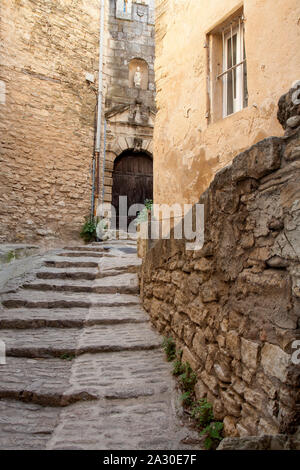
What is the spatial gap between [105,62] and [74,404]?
30.9 feet

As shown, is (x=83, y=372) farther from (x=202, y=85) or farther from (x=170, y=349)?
(x=202, y=85)

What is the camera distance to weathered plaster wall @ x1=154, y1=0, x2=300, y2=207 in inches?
117

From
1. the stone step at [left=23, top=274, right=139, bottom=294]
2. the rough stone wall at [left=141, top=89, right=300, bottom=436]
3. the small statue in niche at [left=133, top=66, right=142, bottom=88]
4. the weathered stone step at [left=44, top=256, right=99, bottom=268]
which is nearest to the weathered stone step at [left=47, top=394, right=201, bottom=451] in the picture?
the rough stone wall at [left=141, top=89, right=300, bottom=436]

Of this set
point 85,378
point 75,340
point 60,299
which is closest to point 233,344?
point 85,378

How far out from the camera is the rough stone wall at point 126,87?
9266 millimetres

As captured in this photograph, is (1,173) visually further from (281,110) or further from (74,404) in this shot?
(281,110)

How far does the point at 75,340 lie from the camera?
3053mm

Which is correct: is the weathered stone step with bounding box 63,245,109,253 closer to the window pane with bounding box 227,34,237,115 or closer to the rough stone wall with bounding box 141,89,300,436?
the window pane with bounding box 227,34,237,115

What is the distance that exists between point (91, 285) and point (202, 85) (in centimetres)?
295

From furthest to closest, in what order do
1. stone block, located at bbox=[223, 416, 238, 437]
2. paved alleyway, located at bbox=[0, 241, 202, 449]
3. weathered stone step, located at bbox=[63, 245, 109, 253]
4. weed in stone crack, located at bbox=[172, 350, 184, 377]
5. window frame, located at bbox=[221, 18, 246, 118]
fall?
weathered stone step, located at bbox=[63, 245, 109, 253] < window frame, located at bbox=[221, 18, 246, 118] < weed in stone crack, located at bbox=[172, 350, 184, 377] < paved alleyway, located at bbox=[0, 241, 202, 449] < stone block, located at bbox=[223, 416, 238, 437]

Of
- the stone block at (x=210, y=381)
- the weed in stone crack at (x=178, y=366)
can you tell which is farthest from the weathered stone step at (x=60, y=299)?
the stone block at (x=210, y=381)

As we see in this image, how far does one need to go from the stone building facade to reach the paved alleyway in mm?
3762

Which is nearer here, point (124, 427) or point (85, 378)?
point (124, 427)

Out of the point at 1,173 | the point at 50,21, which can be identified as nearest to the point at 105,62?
the point at 50,21
